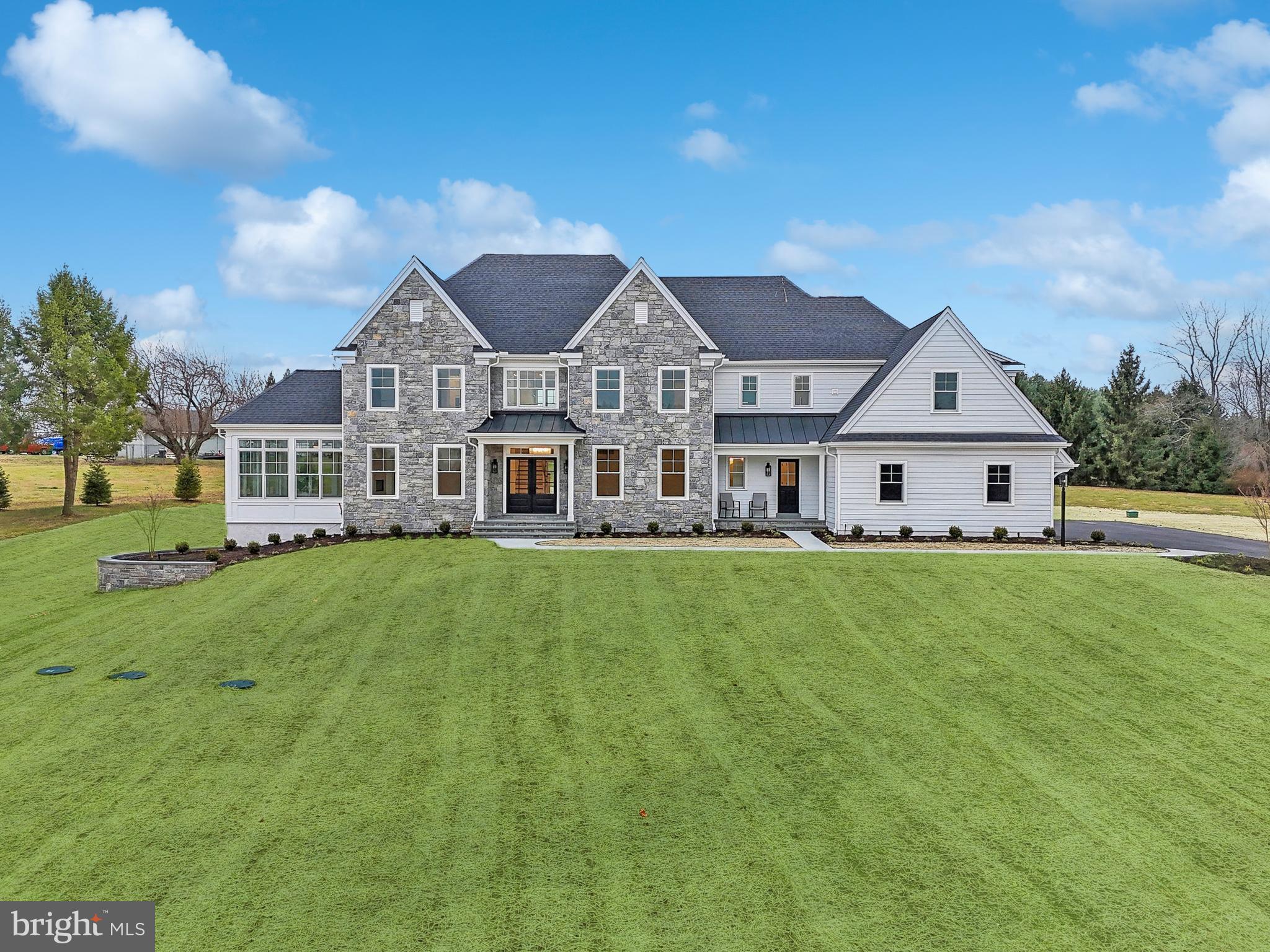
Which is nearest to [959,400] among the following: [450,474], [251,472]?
[450,474]

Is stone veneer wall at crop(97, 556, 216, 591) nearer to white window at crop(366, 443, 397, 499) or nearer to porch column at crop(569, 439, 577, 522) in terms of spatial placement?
white window at crop(366, 443, 397, 499)

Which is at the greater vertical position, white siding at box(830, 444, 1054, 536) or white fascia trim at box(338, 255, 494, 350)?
white fascia trim at box(338, 255, 494, 350)

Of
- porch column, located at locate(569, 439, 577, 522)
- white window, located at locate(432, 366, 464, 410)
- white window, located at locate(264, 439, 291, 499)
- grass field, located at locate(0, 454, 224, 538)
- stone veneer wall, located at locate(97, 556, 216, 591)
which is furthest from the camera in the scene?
grass field, located at locate(0, 454, 224, 538)

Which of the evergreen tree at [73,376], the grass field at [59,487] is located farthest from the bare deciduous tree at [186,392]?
the evergreen tree at [73,376]

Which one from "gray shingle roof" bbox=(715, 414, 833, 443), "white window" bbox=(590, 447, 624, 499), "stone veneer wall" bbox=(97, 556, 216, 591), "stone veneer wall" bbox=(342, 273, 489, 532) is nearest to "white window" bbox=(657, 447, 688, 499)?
A: "white window" bbox=(590, 447, 624, 499)

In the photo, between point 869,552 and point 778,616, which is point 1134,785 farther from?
point 869,552

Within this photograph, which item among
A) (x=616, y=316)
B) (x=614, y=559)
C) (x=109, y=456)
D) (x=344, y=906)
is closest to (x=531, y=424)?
(x=616, y=316)

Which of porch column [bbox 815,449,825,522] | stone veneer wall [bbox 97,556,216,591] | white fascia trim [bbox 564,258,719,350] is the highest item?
white fascia trim [bbox 564,258,719,350]
